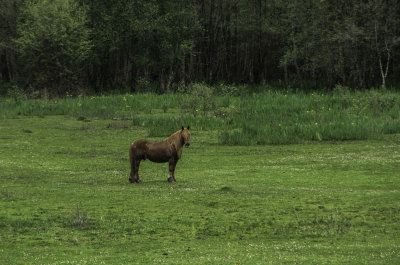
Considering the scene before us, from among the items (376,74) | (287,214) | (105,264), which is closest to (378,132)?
(287,214)

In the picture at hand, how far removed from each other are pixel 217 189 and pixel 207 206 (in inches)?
110

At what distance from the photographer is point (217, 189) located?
19.6m

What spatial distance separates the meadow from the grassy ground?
41 millimetres

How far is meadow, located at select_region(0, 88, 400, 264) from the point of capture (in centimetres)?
1235

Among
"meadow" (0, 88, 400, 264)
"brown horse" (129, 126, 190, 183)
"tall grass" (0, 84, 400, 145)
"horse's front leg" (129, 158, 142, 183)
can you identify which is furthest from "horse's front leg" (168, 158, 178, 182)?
"tall grass" (0, 84, 400, 145)

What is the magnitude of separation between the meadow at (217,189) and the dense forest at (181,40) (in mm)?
19995

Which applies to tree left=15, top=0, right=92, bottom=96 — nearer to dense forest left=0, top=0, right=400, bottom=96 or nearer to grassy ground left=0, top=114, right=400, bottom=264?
dense forest left=0, top=0, right=400, bottom=96

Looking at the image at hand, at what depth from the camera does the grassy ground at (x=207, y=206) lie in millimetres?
11992

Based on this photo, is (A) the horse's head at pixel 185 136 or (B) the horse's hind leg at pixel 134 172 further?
(B) the horse's hind leg at pixel 134 172

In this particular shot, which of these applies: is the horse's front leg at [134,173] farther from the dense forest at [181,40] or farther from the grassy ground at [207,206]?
the dense forest at [181,40]

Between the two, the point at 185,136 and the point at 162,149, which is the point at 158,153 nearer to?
the point at 162,149

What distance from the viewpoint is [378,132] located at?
1313 inches

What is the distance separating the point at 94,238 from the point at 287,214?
5.16m

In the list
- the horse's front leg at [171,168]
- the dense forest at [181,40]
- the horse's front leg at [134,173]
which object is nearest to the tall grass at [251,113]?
the dense forest at [181,40]
